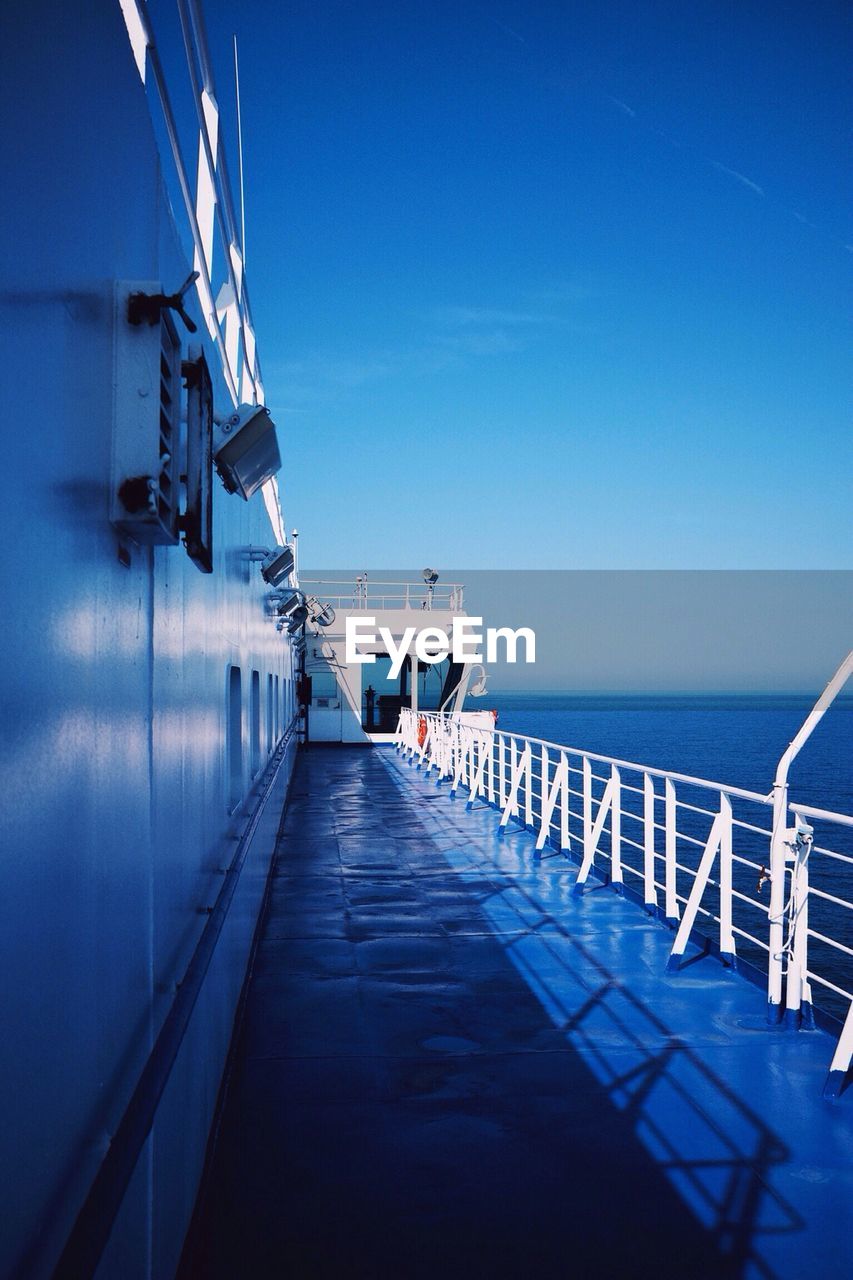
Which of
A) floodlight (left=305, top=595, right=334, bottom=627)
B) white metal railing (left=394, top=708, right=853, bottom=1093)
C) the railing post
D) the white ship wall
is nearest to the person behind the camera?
the white ship wall

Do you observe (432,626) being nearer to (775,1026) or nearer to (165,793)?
(775,1026)

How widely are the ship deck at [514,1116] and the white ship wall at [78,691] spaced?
566 mm

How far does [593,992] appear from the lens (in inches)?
191

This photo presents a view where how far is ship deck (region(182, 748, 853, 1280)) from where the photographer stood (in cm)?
266

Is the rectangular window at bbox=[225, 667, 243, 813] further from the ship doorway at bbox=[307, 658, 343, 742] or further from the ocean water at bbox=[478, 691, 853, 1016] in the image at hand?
the ship doorway at bbox=[307, 658, 343, 742]

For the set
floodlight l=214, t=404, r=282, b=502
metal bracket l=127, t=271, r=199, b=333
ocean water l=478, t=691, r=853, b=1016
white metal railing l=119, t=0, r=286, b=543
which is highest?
white metal railing l=119, t=0, r=286, b=543

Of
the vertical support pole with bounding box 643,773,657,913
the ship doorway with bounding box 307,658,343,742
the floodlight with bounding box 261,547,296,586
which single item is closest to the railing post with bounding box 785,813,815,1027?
the vertical support pole with bounding box 643,773,657,913

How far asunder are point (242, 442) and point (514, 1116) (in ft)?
8.09

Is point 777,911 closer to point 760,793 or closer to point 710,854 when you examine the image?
point 710,854

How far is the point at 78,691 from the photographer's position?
5.05ft

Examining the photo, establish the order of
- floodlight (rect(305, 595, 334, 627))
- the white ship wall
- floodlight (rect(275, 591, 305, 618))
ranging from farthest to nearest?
floodlight (rect(305, 595, 334, 627))
floodlight (rect(275, 591, 305, 618))
the white ship wall

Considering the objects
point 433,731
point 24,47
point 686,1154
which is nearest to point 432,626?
point 433,731

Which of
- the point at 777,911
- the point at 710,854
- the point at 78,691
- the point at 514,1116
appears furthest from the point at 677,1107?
the point at 78,691

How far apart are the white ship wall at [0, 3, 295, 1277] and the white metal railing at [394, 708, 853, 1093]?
2629mm
